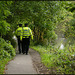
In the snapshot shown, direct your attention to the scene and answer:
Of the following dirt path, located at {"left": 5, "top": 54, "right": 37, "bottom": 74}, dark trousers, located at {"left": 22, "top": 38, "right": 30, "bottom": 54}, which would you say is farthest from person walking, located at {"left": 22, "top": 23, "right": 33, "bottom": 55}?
dirt path, located at {"left": 5, "top": 54, "right": 37, "bottom": 74}

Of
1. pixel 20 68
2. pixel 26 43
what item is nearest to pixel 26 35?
pixel 26 43

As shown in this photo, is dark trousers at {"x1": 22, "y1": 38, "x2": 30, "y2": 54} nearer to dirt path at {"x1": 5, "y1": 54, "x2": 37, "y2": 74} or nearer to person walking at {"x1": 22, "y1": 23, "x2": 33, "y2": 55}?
person walking at {"x1": 22, "y1": 23, "x2": 33, "y2": 55}

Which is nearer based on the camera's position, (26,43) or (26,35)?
(26,35)

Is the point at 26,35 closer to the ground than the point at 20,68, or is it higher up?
higher up

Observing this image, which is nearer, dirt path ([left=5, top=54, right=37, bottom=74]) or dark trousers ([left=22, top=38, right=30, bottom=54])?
dirt path ([left=5, top=54, right=37, bottom=74])

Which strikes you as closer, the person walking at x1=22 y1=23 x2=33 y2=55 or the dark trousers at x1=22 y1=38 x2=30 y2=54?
the person walking at x1=22 y1=23 x2=33 y2=55

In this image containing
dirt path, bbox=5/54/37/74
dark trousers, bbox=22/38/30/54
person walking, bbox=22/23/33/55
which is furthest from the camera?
dark trousers, bbox=22/38/30/54

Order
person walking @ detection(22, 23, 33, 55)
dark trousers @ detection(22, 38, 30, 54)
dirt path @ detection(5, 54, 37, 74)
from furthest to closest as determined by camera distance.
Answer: dark trousers @ detection(22, 38, 30, 54) < person walking @ detection(22, 23, 33, 55) < dirt path @ detection(5, 54, 37, 74)

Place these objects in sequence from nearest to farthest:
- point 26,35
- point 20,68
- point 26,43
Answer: point 20,68 → point 26,35 → point 26,43

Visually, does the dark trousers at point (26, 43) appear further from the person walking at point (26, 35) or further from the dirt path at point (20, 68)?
the dirt path at point (20, 68)

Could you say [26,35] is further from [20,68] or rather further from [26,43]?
[20,68]

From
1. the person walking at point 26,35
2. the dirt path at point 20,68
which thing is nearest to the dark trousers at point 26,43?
the person walking at point 26,35

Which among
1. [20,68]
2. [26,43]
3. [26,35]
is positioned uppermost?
[26,35]

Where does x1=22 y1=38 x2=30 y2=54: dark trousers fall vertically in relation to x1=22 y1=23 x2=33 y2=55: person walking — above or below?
below
